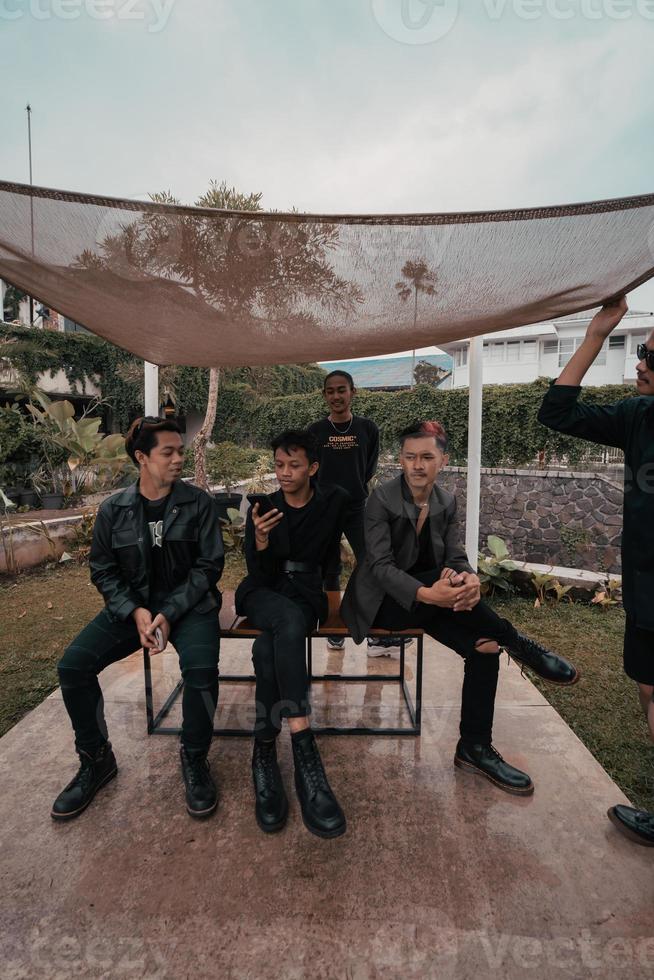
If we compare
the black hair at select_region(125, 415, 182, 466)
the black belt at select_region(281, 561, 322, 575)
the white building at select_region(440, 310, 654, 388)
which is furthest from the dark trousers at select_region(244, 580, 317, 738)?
the white building at select_region(440, 310, 654, 388)

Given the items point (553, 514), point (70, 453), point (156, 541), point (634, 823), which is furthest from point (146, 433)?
point (553, 514)

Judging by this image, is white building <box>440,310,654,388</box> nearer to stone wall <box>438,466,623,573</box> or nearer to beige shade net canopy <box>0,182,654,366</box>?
stone wall <box>438,466,623,573</box>

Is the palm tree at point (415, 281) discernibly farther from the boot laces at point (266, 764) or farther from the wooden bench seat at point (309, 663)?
the boot laces at point (266, 764)

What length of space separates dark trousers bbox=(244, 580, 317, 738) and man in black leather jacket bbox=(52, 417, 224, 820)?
19 cm

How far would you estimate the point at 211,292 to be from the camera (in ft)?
7.68

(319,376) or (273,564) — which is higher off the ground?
(319,376)

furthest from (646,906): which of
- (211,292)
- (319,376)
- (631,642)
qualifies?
(319,376)

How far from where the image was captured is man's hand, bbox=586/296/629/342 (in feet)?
6.36

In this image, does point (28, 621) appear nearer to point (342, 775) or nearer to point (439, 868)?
point (342, 775)

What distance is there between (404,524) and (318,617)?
0.60 m

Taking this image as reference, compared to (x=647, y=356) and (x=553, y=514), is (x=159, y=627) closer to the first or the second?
(x=647, y=356)

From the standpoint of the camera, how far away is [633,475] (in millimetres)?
1841

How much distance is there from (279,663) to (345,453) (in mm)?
1621

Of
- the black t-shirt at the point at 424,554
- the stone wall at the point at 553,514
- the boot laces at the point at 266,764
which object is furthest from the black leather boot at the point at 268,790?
the stone wall at the point at 553,514
